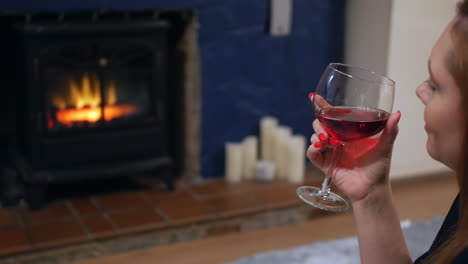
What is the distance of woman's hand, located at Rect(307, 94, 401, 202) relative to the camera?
1211 millimetres

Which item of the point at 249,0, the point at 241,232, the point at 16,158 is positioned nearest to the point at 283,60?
the point at 249,0

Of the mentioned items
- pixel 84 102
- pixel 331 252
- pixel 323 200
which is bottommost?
pixel 331 252

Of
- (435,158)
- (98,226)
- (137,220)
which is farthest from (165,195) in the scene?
(435,158)

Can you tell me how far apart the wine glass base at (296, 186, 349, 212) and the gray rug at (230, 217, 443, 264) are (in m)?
0.90

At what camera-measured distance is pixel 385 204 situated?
1231mm

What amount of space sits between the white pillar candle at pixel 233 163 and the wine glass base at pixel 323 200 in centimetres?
157

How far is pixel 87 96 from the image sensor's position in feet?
9.00

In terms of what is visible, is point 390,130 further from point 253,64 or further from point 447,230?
point 253,64

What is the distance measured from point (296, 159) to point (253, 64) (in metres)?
0.52

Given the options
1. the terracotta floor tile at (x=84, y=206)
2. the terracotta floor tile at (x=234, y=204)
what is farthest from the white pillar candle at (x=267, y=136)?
the terracotta floor tile at (x=84, y=206)

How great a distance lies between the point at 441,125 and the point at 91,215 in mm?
2062

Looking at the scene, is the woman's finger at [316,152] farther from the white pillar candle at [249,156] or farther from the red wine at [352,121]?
the white pillar candle at [249,156]

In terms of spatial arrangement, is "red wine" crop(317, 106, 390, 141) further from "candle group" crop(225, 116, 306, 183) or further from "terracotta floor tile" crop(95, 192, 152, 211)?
"candle group" crop(225, 116, 306, 183)

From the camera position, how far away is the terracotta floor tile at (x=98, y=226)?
2.58 metres
